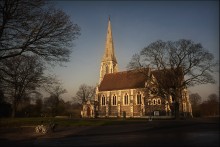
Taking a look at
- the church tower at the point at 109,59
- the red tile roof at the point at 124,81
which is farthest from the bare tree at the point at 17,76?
the church tower at the point at 109,59

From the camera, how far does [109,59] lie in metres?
82.3

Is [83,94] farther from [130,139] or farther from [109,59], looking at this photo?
[130,139]

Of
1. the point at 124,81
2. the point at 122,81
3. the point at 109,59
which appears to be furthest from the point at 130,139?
the point at 109,59

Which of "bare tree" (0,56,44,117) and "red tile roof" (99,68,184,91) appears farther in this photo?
"red tile roof" (99,68,184,91)

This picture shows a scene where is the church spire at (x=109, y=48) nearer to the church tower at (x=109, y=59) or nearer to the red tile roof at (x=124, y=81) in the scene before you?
the church tower at (x=109, y=59)

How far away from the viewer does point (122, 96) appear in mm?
65312

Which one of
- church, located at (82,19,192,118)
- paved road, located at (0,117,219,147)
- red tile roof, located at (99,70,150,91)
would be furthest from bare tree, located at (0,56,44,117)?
red tile roof, located at (99,70,150,91)

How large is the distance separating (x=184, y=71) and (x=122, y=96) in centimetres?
2879

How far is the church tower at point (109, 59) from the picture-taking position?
82000mm

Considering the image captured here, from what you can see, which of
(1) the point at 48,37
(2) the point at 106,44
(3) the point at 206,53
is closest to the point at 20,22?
(1) the point at 48,37

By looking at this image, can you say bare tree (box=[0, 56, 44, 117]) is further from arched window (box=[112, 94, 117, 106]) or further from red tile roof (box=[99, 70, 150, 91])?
arched window (box=[112, 94, 117, 106])

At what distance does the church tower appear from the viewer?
82.0 m

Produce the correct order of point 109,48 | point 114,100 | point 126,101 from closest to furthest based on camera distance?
point 126,101 < point 114,100 < point 109,48

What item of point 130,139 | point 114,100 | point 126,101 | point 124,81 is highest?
point 124,81
